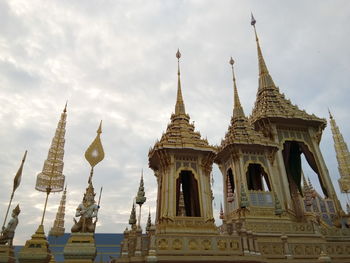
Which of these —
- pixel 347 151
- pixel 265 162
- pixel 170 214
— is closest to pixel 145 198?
pixel 170 214

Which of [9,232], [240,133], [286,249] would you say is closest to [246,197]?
[286,249]

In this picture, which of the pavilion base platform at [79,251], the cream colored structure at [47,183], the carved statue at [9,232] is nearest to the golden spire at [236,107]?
the cream colored structure at [47,183]

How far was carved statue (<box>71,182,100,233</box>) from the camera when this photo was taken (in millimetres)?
11297

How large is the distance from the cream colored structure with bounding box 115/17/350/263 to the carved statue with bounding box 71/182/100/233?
2037 mm

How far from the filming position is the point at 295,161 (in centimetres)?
2306

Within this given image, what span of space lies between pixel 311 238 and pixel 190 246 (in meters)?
8.32

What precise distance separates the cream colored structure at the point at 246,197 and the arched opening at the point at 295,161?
0.08m

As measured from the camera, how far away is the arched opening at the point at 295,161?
68.5 feet

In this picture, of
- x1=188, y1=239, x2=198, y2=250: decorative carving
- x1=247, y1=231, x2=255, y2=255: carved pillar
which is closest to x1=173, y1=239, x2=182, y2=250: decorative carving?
x1=188, y1=239, x2=198, y2=250: decorative carving

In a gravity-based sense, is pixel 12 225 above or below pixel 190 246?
above

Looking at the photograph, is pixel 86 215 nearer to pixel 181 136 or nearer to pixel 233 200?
pixel 181 136

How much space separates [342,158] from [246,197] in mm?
29535

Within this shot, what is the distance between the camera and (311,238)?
1550 cm

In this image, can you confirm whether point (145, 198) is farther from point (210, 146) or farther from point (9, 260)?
point (9, 260)
